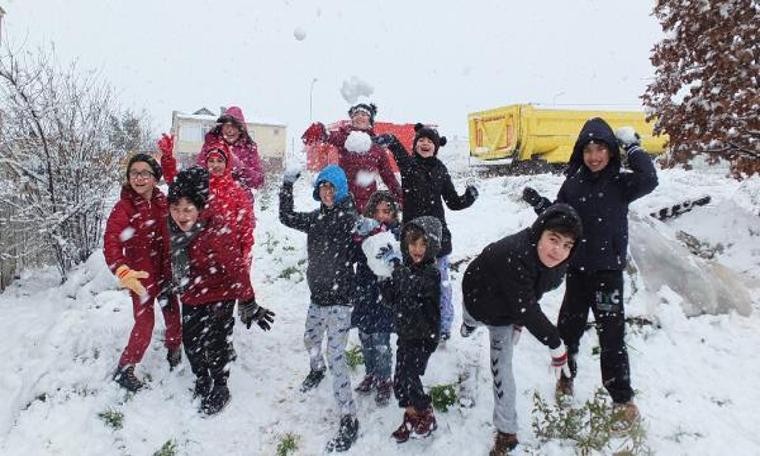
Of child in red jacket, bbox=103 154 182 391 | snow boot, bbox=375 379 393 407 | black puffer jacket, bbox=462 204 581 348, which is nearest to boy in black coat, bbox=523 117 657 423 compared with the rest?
black puffer jacket, bbox=462 204 581 348

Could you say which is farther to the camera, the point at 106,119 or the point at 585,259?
the point at 106,119

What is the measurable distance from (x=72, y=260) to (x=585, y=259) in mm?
6948

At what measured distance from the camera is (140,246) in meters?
4.34

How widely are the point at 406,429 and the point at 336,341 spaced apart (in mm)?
843

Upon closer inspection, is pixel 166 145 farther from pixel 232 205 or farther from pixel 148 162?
pixel 232 205

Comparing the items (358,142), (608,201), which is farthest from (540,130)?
(608,201)

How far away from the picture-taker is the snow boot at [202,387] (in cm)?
423

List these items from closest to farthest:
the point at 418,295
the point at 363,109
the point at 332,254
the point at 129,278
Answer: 1. the point at 418,295
2. the point at 129,278
3. the point at 332,254
4. the point at 363,109

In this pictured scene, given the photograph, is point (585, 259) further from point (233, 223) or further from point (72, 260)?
point (72, 260)

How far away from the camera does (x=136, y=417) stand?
4.06 m

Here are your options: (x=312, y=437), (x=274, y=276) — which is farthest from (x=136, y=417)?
(x=274, y=276)

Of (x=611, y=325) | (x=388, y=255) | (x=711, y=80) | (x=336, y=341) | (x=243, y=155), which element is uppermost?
(x=711, y=80)

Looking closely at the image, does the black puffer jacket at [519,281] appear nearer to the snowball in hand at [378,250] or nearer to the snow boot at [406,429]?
the snowball in hand at [378,250]

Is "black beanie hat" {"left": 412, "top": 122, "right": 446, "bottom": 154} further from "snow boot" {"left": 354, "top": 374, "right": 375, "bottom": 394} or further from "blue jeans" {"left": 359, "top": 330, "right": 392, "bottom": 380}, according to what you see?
"snow boot" {"left": 354, "top": 374, "right": 375, "bottom": 394}
